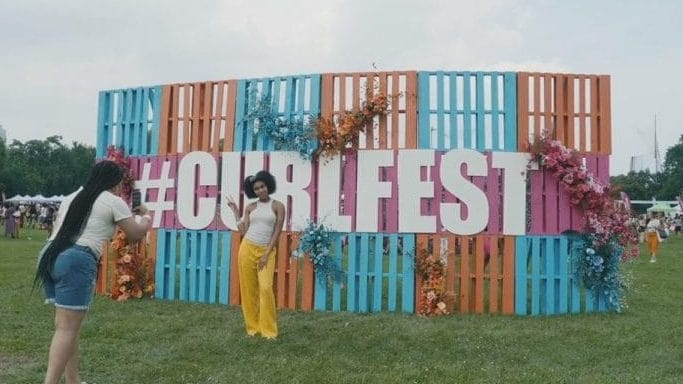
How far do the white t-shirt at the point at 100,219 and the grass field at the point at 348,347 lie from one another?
59.1 inches

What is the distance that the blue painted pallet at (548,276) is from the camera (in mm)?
9008

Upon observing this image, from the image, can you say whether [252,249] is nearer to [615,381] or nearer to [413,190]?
[413,190]

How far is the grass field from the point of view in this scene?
18.9 ft

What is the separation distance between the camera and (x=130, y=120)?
35.4 ft

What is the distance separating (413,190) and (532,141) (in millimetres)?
1683

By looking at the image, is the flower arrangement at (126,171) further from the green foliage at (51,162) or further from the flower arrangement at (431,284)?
the green foliage at (51,162)

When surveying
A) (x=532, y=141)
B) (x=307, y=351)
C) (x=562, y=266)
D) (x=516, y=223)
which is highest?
(x=532, y=141)

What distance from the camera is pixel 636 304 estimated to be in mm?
9797

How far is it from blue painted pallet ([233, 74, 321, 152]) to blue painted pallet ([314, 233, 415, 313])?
1761 millimetres

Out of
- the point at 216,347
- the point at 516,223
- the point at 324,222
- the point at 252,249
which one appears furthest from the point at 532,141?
the point at 216,347

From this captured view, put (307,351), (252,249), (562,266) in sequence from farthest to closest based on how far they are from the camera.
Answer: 1. (562,266)
2. (252,249)
3. (307,351)

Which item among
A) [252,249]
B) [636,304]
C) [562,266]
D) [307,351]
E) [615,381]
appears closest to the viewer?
[615,381]

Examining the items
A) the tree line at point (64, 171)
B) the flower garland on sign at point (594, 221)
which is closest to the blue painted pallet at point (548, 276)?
the flower garland on sign at point (594, 221)

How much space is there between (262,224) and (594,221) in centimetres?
436
